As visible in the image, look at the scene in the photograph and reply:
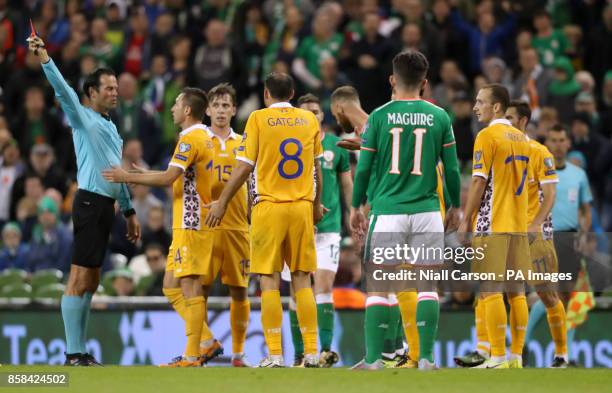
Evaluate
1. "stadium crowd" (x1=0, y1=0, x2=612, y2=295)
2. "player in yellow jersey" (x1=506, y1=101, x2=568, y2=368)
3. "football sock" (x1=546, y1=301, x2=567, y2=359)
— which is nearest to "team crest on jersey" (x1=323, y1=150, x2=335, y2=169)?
"player in yellow jersey" (x1=506, y1=101, x2=568, y2=368)

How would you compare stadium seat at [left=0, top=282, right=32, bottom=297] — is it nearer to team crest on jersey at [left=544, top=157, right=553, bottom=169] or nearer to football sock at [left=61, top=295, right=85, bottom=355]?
football sock at [left=61, top=295, right=85, bottom=355]

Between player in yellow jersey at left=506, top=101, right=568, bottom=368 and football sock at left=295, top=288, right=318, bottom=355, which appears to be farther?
player in yellow jersey at left=506, top=101, right=568, bottom=368

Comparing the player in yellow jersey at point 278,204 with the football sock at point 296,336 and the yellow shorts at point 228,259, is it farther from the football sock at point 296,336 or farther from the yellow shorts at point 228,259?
the football sock at point 296,336

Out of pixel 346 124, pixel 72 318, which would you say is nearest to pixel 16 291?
pixel 72 318

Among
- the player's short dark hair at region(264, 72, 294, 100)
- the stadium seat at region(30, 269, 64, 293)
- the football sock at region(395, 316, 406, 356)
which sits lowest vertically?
the football sock at region(395, 316, 406, 356)

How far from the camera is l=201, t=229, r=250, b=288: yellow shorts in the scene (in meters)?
12.7

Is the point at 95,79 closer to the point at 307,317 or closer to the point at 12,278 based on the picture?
the point at 307,317

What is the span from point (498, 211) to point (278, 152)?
201 centimetres

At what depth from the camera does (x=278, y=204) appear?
1198 cm

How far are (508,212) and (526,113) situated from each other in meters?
1.30

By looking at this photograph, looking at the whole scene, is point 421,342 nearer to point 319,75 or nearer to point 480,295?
point 480,295

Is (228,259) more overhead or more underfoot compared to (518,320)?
more overhead

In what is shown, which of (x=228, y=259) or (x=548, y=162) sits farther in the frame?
(x=548, y=162)

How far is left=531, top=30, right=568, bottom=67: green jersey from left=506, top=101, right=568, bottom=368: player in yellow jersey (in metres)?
7.22
